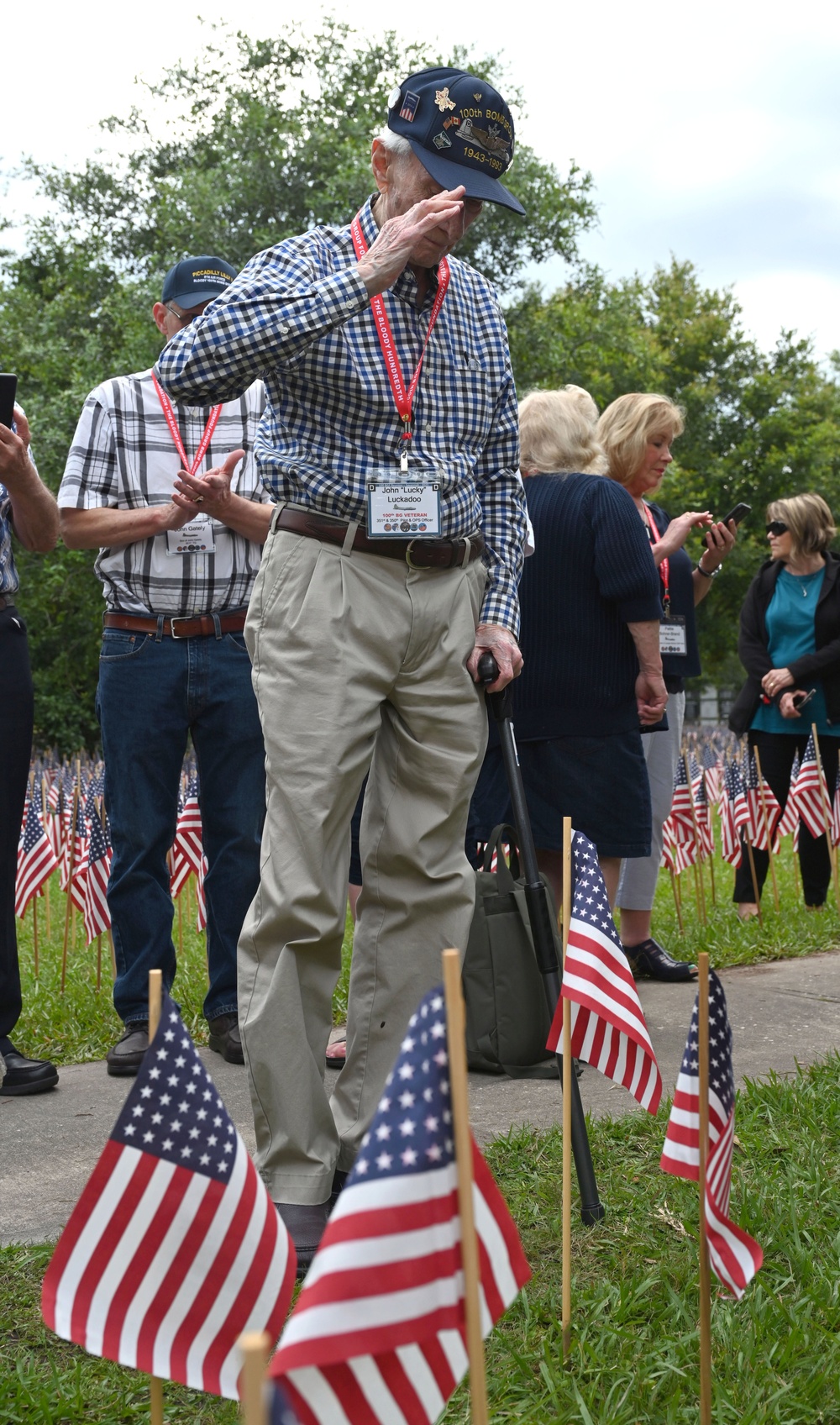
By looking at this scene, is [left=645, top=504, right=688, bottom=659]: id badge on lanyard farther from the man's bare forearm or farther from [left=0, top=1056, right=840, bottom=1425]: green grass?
[left=0, top=1056, right=840, bottom=1425]: green grass

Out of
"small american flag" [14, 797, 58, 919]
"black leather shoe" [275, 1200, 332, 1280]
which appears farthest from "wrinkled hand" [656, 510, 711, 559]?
"black leather shoe" [275, 1200, 332, 1280]

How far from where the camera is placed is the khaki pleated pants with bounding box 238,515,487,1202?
2963mm

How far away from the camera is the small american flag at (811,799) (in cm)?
698

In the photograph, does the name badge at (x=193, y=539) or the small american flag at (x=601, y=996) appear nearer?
the small american flag at (x=601, y=996)

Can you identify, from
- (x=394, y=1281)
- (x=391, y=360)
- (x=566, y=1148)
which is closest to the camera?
(x=394, y=1281)

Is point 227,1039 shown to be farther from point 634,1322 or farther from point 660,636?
point 660,636

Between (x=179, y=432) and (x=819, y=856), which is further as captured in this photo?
(x=819, y=856)

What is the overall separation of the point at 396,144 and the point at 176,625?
1.75m

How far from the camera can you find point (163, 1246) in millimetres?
1654

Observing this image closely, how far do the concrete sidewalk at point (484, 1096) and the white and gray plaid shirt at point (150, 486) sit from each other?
1442 mm

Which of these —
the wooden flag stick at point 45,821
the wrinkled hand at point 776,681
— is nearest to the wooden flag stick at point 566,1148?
the wooden flag stick at point 45,821

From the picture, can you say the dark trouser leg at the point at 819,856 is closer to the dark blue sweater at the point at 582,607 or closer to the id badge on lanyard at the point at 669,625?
the id badge on lanyard at the point at 669,625

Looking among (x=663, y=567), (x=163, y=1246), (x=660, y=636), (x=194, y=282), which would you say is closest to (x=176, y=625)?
(x=194, y=282)

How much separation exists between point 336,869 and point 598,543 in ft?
6.76
